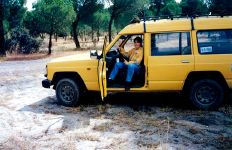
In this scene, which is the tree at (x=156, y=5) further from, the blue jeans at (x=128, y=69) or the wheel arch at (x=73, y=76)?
the blue jeans at (x=128, y=69)

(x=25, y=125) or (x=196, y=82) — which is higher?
(x=196, y=82)

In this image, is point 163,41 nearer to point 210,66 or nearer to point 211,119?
point 210,66

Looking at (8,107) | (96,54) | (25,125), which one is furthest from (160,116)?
(8,107)

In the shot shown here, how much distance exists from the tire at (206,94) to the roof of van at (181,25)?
134 centimetres

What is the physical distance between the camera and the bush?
30.5 m

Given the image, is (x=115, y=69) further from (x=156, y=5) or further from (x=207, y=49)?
(x=156, y=5)

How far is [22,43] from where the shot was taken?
31.0 metres

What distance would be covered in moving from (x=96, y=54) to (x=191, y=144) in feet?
12.0

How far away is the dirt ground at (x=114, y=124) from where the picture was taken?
6504 millimetres

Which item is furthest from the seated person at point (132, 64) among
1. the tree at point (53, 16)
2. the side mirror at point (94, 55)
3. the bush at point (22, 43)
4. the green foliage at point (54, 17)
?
the bush at point (22, 43)

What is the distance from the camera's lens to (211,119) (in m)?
7.85

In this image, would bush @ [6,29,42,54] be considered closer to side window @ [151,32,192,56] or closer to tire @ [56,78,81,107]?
tire @ [56,78,81,107]

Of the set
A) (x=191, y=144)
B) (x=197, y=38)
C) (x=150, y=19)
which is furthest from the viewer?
(x=150, y=19)

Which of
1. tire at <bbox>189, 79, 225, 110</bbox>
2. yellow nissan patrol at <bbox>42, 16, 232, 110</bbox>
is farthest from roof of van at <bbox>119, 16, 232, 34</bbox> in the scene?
tire at <bbox>189, 79, 225, 110</bbox>
